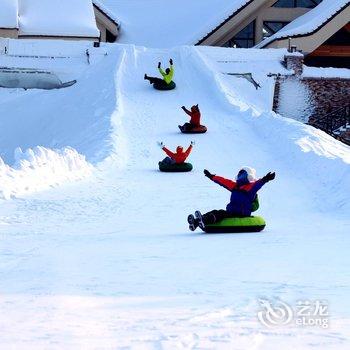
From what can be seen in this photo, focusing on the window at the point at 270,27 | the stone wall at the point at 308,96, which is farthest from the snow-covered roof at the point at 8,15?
the window at the point at 270,27

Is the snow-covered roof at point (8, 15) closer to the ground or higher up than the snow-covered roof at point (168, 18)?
higher up

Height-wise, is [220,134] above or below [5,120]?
above

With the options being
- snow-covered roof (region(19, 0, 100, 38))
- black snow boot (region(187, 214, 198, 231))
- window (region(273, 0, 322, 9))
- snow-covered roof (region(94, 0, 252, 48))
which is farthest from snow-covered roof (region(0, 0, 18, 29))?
black snow boot (region(187, 214, 198, 231))

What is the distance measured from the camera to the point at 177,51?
3356cm

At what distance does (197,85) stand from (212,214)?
64.8 ft

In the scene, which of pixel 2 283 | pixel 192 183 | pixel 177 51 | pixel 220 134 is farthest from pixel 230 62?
pixel 2 283

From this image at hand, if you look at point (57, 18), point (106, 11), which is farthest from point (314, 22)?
point (106, 11)

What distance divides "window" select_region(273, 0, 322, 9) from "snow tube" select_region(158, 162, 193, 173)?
2938cm

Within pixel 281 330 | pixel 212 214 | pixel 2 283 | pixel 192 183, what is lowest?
pixel 192 183

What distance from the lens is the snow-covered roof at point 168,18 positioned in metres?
40.4

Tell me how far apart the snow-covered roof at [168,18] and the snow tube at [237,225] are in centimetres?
3165

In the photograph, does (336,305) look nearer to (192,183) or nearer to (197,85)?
(192,183)

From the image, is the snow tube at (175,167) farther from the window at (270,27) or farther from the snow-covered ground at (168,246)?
the window at (270,27)

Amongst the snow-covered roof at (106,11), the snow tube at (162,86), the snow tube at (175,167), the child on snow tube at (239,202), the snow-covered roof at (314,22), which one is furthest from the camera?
the snow-covered roof at (106,11)
